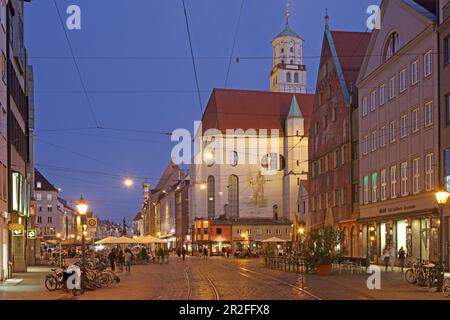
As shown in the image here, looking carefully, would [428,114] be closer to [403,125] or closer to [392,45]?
[403,125]

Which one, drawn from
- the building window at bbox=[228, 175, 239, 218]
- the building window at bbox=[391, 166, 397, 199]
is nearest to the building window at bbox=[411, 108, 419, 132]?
the building window at bbox=[391, 166, 397, 199]

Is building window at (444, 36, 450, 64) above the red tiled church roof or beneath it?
beneath

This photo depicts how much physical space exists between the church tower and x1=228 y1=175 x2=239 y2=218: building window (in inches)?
1051

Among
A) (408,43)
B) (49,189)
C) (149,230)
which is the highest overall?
(408,43)

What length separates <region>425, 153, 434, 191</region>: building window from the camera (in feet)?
130

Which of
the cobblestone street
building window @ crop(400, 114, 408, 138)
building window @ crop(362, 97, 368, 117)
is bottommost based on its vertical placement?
the cobblestone street

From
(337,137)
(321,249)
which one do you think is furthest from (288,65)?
(321,249)

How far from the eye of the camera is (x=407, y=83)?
43.2 m

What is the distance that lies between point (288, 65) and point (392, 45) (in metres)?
80.9

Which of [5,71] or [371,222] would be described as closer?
[5,71]

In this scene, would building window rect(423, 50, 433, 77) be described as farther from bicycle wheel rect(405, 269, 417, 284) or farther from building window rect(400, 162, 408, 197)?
bicycle wheel rect(405, 269, 417, 284)
